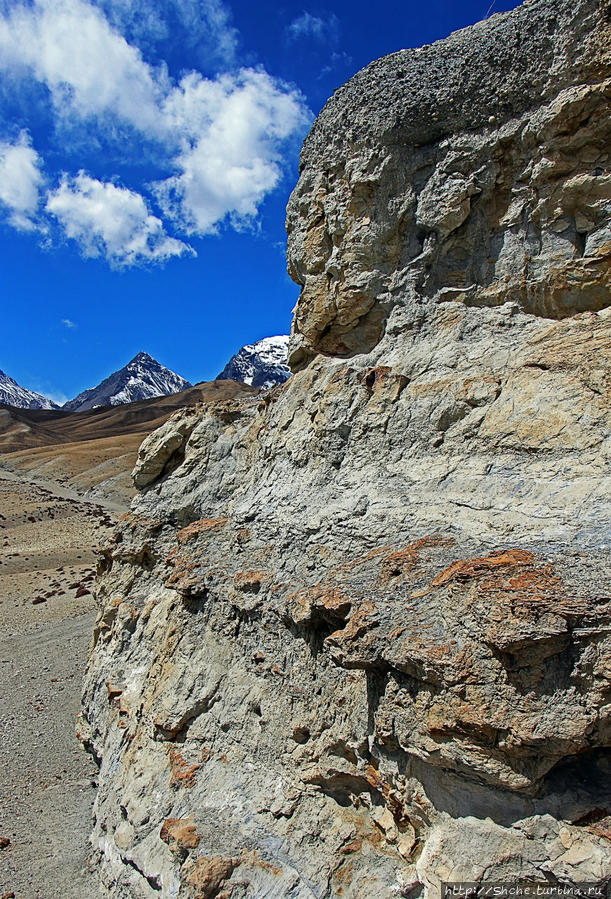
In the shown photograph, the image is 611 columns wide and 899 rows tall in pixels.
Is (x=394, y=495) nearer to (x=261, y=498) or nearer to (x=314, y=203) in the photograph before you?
(x=261, y=498)

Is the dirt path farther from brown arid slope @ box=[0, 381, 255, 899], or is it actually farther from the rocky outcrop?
the rocky outcrop

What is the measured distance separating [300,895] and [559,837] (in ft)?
12.2

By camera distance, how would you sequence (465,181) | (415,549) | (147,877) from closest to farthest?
(415,549)
(147,877)
(465,181)

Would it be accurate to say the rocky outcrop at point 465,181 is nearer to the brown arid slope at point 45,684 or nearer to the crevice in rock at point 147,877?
the brown arid slope at point 45,684

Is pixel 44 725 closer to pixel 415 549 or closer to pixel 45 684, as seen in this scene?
pixel 45 684

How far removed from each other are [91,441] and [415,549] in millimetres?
108047

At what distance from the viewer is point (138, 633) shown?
13766mm

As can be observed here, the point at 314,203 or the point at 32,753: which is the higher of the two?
the point at 314,203

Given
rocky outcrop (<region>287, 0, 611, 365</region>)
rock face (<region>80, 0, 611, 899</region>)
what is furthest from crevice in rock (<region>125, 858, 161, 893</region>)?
rocky outcrop (<region>287, 0, 611, 365</region>)

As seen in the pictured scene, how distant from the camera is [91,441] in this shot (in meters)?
106

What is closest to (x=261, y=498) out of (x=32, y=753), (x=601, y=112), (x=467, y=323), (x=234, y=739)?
(x=234, y=739)

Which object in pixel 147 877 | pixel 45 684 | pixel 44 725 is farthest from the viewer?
pixel 45 684

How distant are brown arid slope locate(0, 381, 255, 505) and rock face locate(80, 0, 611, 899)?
15210 mm

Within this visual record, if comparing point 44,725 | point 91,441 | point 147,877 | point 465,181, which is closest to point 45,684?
point 44,725
